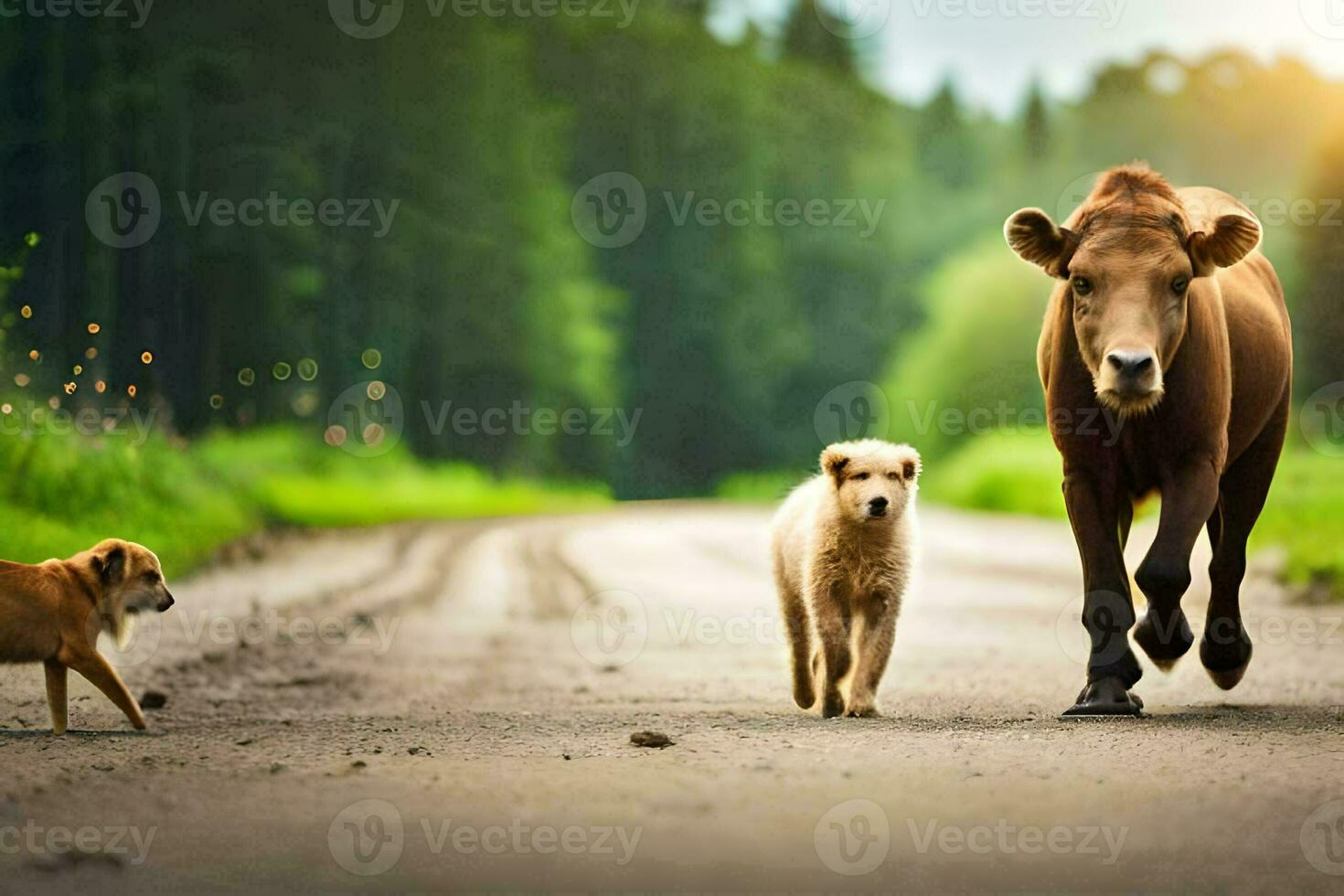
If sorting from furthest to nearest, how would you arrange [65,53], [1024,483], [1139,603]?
1. [1024,483]
2. [65,53]
3. [1139,603]

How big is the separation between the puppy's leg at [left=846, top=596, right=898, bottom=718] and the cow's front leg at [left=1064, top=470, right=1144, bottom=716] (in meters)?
1.06

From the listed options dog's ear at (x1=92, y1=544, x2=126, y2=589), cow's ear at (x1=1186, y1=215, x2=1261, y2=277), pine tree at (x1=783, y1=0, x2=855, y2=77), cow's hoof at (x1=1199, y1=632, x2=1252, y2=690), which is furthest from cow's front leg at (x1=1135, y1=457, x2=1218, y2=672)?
pine tree at (x1=783, y1=0, x2=855, y2=77)

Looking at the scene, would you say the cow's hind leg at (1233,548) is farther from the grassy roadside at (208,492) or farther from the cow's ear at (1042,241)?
the grassy roadside at (208,492)

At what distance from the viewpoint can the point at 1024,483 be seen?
3706 cm

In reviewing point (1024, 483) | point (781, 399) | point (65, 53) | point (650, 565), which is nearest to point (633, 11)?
point (781, 399)

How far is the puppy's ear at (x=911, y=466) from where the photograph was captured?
9109mm

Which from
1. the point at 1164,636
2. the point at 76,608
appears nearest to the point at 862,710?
the point at 1164,636

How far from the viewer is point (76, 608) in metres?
8.45

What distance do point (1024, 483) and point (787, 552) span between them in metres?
28.1

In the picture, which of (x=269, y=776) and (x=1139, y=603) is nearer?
(x=269, y=776)

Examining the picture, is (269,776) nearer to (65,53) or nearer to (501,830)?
(501,830)

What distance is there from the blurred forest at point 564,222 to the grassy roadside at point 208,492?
110cm

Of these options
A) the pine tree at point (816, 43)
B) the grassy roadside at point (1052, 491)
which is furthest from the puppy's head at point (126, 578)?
the pine tree at point (816, 43)

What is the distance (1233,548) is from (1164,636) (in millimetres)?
1698
